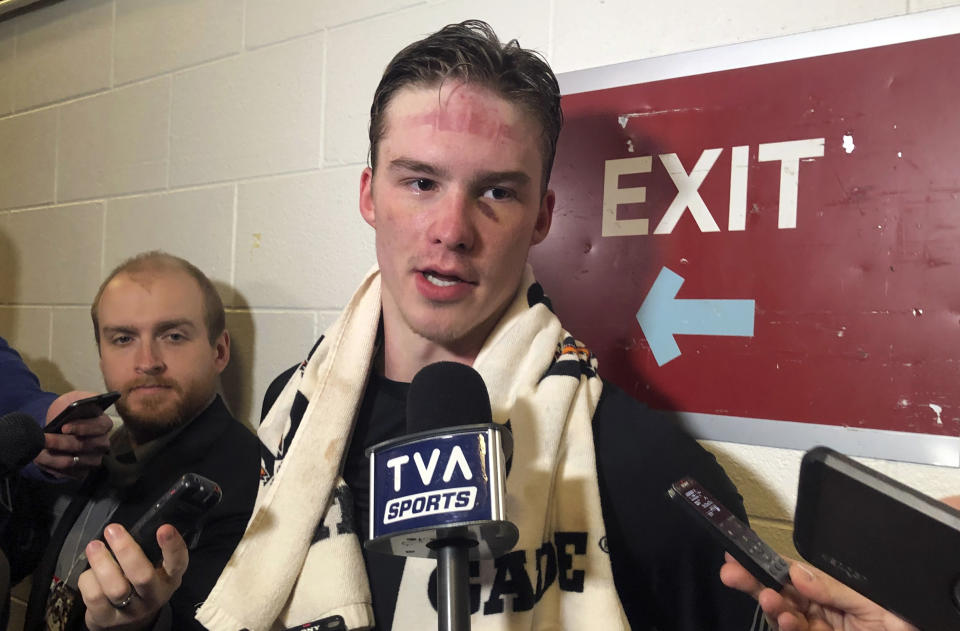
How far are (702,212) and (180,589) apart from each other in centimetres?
104

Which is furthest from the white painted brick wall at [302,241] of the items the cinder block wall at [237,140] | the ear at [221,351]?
the ear at [221,351]

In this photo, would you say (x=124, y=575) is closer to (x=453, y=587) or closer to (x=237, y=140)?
(x=453, y=587)

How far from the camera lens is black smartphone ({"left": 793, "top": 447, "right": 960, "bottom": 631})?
0.48 meters

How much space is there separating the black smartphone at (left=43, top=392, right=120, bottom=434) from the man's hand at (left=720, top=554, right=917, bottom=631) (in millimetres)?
1112

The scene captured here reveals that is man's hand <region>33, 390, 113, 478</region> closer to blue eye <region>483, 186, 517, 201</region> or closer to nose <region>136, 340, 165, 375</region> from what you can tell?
nose <region>136, 340, 165, 375</region>

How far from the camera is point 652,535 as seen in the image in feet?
2.97

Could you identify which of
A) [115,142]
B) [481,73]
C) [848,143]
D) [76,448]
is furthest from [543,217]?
[115,142]

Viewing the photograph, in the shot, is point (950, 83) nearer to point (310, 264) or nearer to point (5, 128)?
point (310, 264)

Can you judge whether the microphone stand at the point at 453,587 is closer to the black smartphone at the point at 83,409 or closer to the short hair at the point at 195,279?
the black smartphone at the point at 83,409

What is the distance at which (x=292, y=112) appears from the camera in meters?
1.58

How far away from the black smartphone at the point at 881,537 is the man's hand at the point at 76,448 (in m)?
1.29

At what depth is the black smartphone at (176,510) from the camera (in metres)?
0.84

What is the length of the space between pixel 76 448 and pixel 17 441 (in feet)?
0.94

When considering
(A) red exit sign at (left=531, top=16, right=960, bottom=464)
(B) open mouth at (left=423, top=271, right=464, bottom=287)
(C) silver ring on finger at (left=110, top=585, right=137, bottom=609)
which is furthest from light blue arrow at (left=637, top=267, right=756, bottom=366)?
(C) silver ring on finger at (left=110, top=585, right=137, bottom=609)
